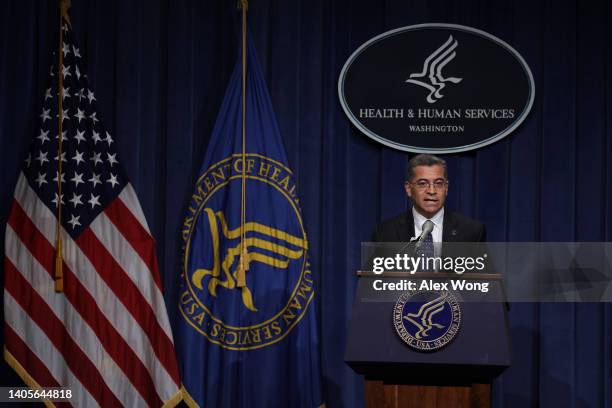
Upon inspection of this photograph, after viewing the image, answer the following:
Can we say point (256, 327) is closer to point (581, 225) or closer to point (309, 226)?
Result: point (309, 226)

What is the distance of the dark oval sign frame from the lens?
445 centimetres

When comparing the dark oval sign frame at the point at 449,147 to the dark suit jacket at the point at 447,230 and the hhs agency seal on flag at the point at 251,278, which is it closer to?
the dark suit jacket at the point at 447,230

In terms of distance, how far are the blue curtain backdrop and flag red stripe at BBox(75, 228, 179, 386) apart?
260 mm

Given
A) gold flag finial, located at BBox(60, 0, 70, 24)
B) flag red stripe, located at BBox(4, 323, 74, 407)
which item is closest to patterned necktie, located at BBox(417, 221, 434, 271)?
flag red stripe, located at BBox(4, 323, 74, 407)

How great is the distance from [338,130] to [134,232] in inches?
50.0

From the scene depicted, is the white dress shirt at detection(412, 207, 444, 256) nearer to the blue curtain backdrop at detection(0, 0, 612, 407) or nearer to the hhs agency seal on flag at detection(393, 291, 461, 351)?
the blue curtain backdrop at detection(0, 0, 612, 407)

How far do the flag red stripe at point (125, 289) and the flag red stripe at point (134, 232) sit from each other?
5.1 inches

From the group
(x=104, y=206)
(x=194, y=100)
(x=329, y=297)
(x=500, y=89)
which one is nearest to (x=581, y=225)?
(x=500, y=89)

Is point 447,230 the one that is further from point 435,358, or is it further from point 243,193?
point 435,358

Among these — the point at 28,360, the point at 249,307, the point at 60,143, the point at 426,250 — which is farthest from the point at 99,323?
the point at 426,250

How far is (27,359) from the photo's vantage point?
14.0ft

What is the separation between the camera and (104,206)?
445 centimetres

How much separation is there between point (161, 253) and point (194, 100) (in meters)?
0.90

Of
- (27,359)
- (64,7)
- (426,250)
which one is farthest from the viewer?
(64,7)
